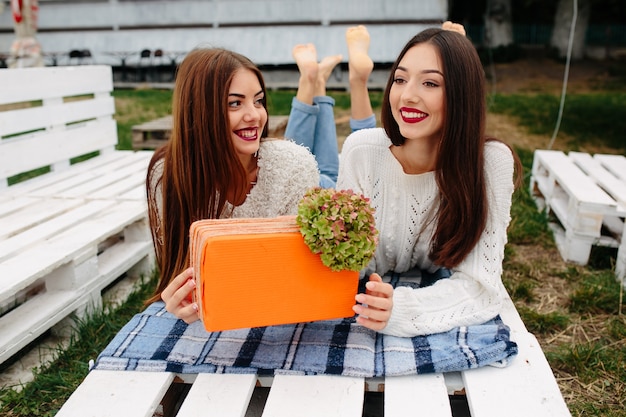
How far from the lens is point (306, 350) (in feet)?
5.93

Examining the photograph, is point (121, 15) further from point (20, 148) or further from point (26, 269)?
point (26, 269)

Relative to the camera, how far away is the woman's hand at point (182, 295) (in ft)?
5.48

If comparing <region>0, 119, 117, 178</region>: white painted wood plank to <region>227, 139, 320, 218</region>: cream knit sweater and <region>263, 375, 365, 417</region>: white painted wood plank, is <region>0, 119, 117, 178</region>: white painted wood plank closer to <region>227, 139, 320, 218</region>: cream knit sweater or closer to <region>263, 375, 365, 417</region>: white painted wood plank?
<region>227, 139, 320, 218</region>: cream knit sweater

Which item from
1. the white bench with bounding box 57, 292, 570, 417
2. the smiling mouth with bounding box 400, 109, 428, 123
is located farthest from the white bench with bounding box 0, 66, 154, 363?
the smiling mouth with bounding box 400, 109, 428, 123

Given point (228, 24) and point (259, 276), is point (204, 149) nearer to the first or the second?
point (259, 276)

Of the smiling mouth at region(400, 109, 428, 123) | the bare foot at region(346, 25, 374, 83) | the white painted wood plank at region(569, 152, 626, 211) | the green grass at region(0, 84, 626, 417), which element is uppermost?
the bare foot at region(346, 25, 374, 83)

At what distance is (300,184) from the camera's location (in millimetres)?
2316

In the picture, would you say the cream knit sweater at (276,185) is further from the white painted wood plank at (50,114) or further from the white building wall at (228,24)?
the white building wall at (228,24)

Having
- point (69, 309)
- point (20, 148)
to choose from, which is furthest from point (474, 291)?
point (20, 148)

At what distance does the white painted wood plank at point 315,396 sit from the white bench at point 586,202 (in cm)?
206

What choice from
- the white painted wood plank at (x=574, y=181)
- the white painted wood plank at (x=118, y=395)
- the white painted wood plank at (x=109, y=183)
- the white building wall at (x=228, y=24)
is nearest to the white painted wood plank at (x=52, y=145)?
the white painted wood plank at (x=109, y=183)

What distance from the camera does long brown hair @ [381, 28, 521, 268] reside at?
1.87m

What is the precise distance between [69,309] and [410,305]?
1450mm

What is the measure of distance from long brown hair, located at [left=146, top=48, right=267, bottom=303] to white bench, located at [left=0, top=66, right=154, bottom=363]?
1.87 feet
